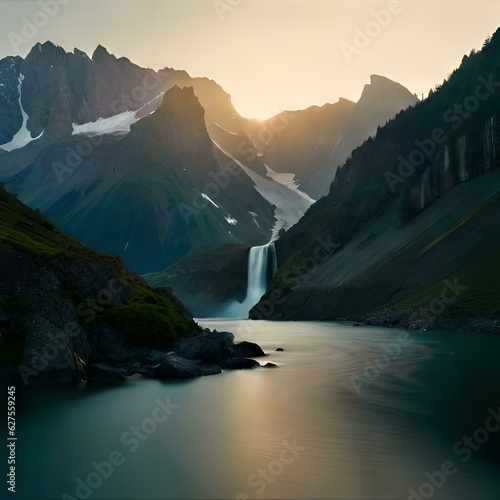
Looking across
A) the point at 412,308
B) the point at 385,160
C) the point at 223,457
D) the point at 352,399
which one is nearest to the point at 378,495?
the point at 223,457

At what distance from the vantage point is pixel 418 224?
453ft

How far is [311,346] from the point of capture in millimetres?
68500

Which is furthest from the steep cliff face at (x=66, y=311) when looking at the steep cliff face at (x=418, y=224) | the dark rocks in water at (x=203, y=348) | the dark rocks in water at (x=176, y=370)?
the steep cliff face at (x=418, y=224)

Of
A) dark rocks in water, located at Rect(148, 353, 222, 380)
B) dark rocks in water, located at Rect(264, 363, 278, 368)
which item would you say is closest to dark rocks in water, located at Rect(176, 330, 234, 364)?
dark rocks in water, located at Rect(264, 363, 278, 368)

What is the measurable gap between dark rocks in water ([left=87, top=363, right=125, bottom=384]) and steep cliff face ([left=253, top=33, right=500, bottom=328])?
59520 millimetres

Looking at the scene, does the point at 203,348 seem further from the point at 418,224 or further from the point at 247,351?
the point at 418,224

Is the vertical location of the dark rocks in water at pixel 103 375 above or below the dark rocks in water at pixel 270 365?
above

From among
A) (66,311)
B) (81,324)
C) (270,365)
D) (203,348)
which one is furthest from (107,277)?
(270,365)

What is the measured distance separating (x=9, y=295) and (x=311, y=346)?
126ft

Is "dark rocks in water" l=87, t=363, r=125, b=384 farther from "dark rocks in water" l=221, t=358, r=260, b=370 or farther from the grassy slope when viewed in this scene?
"dark rocks in water" l=221, t=358, r=260, b=370

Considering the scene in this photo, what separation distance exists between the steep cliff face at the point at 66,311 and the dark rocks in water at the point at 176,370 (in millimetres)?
5075

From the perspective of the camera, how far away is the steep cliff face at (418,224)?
100394 millimetres

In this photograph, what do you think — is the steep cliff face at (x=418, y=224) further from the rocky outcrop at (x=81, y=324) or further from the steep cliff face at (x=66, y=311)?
the steep cliff face at (x=66, y=311)

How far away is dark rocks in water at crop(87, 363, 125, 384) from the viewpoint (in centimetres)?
4088
